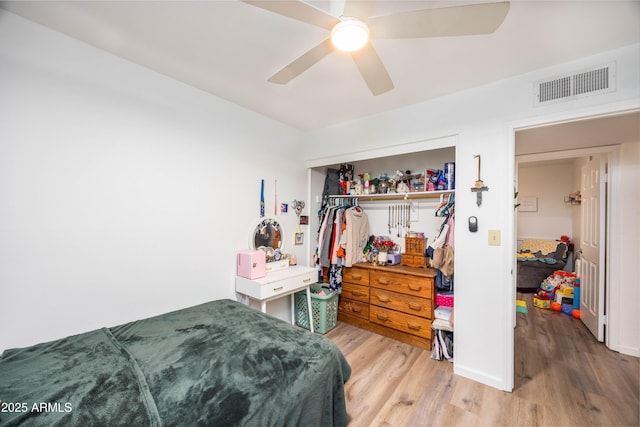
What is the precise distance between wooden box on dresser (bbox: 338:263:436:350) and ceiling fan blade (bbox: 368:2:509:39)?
1993mm

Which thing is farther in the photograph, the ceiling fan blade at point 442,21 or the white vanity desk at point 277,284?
the white vanity desk at point 277,284

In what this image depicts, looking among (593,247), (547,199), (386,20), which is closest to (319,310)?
(386,20)

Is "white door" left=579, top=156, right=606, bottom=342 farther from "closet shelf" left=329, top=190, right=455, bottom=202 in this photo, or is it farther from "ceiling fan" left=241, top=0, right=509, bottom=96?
"ceiling fan" left=241, top=0, right=509, bottom=96

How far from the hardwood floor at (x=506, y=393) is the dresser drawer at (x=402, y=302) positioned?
36cm

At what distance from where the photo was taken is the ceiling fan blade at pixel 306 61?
4.17 ft

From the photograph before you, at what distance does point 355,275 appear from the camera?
3.01 m

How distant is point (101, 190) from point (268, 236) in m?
1.48

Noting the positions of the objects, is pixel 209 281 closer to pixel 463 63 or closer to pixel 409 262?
pixel 409 262

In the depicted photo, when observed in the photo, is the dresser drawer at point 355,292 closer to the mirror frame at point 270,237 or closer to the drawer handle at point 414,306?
the drawer handle at point 414,306

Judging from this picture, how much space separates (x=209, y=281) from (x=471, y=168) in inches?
98.0

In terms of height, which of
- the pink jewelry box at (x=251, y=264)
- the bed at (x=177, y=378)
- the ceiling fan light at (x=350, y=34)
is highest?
the ceiling fan light at (x=350, y=34)

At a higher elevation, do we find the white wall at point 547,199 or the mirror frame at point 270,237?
the white wall at point 547,199

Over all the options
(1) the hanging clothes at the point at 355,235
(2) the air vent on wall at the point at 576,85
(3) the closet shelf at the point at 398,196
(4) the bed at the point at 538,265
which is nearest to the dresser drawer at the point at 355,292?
(1) the hanging clothes at the point at 355,235

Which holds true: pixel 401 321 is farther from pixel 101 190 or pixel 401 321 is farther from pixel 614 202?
pixel 101 190
